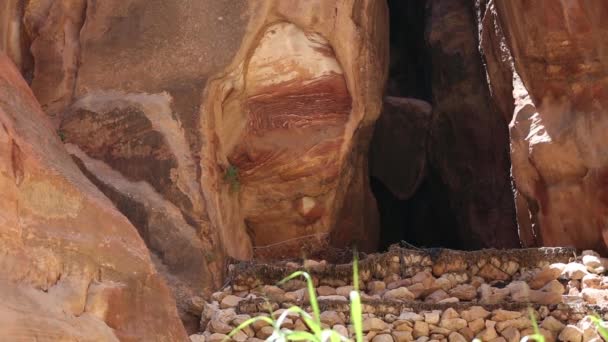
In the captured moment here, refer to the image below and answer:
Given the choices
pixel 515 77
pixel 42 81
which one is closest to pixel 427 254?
pixel 515 77

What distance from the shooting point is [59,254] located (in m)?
6.13

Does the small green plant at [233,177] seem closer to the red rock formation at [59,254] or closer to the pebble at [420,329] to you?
the pebble at [420,329]

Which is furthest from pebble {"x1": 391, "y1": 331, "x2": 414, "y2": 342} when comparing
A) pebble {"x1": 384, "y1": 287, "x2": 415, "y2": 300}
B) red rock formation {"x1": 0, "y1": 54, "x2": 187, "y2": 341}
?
red rock formation {"x1": 0, "y1": 54, "x2": 187, "y2": 341}

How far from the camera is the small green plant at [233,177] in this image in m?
10.1

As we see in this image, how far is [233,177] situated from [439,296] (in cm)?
258

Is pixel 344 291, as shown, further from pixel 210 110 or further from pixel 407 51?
pixel 407 51

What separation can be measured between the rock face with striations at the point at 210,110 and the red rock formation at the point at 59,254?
6.45ft

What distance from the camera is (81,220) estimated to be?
6.57 m

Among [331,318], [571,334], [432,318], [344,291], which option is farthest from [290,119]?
[571,334]

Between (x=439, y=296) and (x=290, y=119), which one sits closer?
(x=439, y=296)

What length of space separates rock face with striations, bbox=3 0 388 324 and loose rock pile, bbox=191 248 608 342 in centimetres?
56

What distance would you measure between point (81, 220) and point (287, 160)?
410 cm

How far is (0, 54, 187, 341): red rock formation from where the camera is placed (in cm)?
562

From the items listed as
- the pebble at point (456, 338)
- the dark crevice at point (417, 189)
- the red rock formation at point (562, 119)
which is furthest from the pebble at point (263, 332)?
the dark crevice at point (417, 189)
